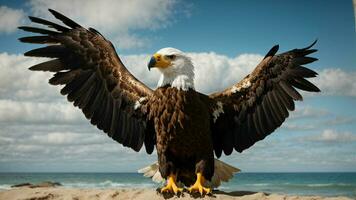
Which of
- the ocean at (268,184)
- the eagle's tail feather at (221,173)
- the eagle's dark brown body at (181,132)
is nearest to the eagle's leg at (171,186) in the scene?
the eagle's dark brown body at (181,132)

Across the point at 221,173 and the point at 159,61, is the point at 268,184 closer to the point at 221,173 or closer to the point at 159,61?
the point at 221,173

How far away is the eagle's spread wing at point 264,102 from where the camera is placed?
234 inches

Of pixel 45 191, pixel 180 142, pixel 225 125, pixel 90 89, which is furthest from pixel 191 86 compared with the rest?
pixel 45 191

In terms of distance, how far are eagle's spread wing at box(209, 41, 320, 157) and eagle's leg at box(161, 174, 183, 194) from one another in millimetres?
1060

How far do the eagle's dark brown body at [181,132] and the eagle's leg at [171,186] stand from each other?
2.4 inches

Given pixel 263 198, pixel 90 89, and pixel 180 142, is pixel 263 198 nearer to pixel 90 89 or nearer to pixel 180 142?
pixel 180 142

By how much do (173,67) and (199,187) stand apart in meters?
1.40

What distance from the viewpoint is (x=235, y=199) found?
4840 mm

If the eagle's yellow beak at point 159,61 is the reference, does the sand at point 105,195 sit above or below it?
below

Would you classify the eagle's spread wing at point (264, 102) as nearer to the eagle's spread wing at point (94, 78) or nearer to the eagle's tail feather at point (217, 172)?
the eagle's tail feather at point (217, 172)

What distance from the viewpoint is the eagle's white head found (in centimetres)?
518

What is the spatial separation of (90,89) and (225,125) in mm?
1841

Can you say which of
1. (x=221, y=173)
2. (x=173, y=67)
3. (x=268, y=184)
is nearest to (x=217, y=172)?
(x=221, y=173)

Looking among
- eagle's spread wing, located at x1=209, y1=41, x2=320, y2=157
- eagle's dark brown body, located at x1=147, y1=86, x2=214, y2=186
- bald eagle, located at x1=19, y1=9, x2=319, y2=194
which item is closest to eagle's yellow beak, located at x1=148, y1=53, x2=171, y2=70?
bald eagle, located at x1=19, y1=9, x2=319, y2=194
